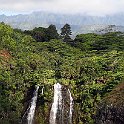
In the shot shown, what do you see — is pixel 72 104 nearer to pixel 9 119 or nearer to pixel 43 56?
pixel 9 119

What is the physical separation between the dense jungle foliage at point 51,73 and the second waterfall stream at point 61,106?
0.61 meters

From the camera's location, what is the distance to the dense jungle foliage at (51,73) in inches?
1558

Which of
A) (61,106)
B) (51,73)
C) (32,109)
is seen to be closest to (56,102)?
(61,106)

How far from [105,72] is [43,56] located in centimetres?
1017

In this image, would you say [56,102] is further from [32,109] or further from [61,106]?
[32,109]

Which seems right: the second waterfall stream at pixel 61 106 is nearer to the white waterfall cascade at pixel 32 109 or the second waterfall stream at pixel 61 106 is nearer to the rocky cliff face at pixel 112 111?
the white waterfall cascade at pixel 32 109

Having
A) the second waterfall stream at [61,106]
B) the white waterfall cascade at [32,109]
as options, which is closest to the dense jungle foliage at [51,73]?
the second waterfall stream at [61,106]

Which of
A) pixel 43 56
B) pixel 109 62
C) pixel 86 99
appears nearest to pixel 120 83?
pixel 86 99

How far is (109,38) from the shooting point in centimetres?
6234

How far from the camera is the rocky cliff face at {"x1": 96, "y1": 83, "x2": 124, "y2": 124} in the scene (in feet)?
102

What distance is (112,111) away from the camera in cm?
3141

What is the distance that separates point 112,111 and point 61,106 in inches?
375

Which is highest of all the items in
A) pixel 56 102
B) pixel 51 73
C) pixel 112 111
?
pixel 51 73

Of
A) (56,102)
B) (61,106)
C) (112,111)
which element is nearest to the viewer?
(112,111)
